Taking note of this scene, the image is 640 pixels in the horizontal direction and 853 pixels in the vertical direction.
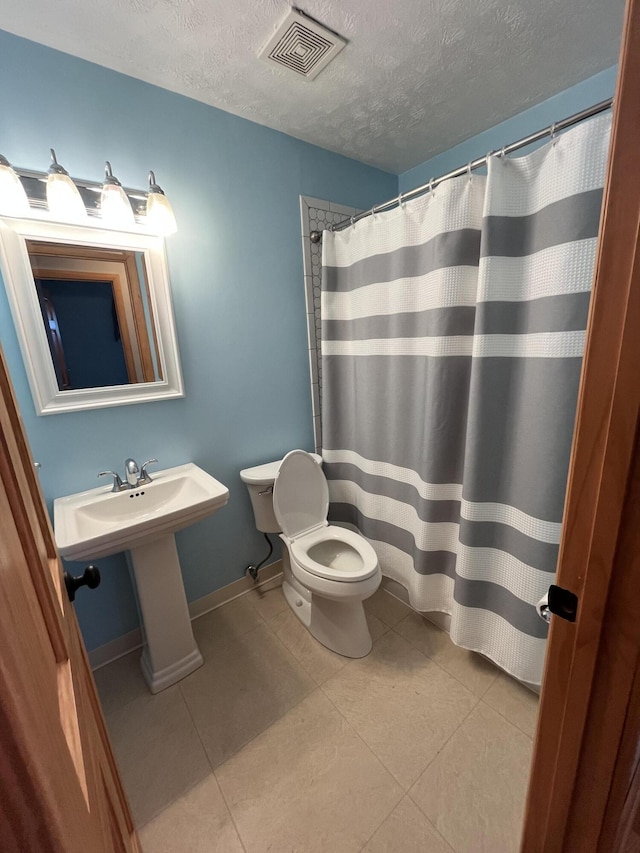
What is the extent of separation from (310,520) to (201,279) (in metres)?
1.29

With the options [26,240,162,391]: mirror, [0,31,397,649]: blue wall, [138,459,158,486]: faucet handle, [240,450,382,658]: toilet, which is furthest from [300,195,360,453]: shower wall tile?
[138,459,158,486]: faucet handle

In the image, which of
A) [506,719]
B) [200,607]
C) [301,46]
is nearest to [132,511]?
[200,607]

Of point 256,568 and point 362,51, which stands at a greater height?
point 362,51

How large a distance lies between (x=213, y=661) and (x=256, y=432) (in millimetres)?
1094

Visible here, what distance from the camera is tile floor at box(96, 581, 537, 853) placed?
102 centimetres

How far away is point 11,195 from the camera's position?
3.68 ft

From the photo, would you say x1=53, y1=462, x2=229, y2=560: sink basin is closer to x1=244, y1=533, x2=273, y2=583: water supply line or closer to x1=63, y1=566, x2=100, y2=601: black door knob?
x1=63, y1=566, x2=100, y2=601: black door knob

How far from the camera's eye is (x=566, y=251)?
102cm

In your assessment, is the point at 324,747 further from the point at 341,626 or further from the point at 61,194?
the point at 61,194

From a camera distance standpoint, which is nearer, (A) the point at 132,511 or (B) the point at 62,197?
(B) the point at 62,197

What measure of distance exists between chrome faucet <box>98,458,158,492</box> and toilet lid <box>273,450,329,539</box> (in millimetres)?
581

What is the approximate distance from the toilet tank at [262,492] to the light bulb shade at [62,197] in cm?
125

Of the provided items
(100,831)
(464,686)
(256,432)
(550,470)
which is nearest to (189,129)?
(256,432)

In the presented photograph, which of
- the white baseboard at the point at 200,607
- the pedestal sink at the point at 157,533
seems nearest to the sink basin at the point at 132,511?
the pedestal sink at the point at 157,533
